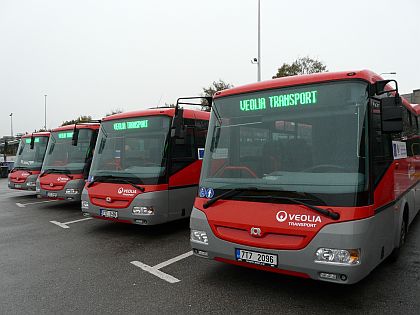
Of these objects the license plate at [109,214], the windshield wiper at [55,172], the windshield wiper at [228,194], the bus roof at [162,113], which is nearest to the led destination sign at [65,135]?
the windshield wiper at [55,172]

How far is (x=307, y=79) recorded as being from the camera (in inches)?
165

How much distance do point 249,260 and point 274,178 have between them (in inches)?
38.2

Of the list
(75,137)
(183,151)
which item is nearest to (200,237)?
(183,151)

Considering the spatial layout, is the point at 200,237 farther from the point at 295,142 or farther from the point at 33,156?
the point at 33,156

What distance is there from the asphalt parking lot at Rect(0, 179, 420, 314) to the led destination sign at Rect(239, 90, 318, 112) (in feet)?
7.42

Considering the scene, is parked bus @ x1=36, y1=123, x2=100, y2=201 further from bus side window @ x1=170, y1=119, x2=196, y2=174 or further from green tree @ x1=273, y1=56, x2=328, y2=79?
green tree @ x1=273, y1=56, x2=328, y2=79

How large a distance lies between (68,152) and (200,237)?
753 cm

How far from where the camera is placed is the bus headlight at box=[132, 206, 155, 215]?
263 inches

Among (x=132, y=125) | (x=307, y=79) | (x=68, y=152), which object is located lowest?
(x=68, y=152)

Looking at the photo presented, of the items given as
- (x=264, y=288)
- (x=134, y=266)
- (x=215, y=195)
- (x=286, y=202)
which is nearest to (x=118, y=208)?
(x=134, y=266)

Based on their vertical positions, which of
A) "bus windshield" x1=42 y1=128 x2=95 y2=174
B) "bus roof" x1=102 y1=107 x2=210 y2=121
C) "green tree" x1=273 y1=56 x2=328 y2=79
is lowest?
"bus windshield" x1=42 y1=128 x2=95 y2=174

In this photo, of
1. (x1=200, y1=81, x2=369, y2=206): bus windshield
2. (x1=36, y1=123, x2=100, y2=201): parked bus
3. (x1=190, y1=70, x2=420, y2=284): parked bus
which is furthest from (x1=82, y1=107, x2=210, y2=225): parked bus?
(x1=36, y1=123, x2=100, y2=201): parked bus

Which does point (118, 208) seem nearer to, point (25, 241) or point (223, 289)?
point (25, 241)

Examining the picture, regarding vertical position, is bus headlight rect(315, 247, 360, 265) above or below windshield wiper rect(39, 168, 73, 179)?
below
